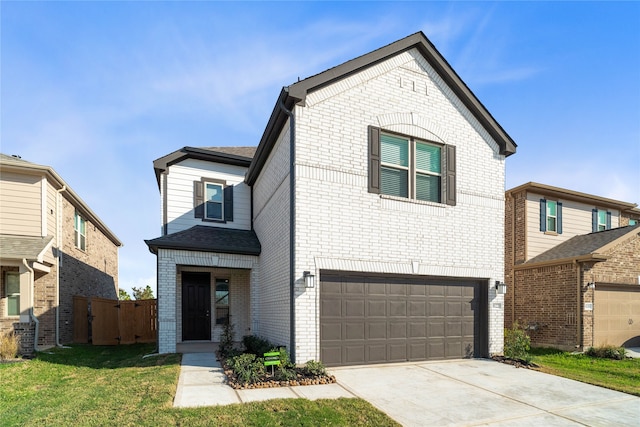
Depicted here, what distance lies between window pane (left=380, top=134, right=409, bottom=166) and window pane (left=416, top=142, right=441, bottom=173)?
1.23 feet

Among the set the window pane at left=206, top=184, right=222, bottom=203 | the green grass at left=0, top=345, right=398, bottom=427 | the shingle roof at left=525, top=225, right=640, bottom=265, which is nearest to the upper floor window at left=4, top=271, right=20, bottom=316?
the green grass at left=0, top=345, right=398, bottom=427

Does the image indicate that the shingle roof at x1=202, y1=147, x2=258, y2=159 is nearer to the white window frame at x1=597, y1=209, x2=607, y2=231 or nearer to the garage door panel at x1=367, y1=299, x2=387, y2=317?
Result: the garage door panel at x1=367, y1=299, x2=387, y2=317

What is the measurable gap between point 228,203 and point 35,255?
5.92m

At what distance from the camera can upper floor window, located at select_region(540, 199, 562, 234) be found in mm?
15094

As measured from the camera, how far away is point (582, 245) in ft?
46.1

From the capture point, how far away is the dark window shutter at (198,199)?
12969 millimetres

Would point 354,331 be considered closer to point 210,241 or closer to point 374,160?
point 374,160

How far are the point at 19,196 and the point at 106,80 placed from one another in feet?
19.9

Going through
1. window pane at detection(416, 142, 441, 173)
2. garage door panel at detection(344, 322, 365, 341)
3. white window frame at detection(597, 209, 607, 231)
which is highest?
window pane at detection(416, 142, 441, 173)

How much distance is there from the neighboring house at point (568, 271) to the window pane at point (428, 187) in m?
6.53

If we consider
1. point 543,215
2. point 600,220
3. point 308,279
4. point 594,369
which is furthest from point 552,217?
point 308,279

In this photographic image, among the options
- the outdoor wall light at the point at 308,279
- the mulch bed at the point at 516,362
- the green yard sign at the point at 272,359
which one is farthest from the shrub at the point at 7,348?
the mulch bed at the point at 516,362

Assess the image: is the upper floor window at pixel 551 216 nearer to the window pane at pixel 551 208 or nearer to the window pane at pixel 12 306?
the window pane at pixel 551 208

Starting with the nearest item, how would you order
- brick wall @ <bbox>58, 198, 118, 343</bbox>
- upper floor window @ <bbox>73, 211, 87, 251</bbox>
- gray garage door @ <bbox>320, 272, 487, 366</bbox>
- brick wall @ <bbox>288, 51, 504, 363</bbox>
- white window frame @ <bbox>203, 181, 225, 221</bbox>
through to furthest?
brick wall @ <bbox>288, 51, 504, 363</bbox> < gray garage door @ <bbox>320, 272, 487, 366</bbox> < white window frame @ <bbox>203, 181, 225, 221</bbox> < brick wall @ <bbox>58, 198, 118, 343</bbox> < upper floor window @ <bbox>73, 211, 87, 251</bbox>
